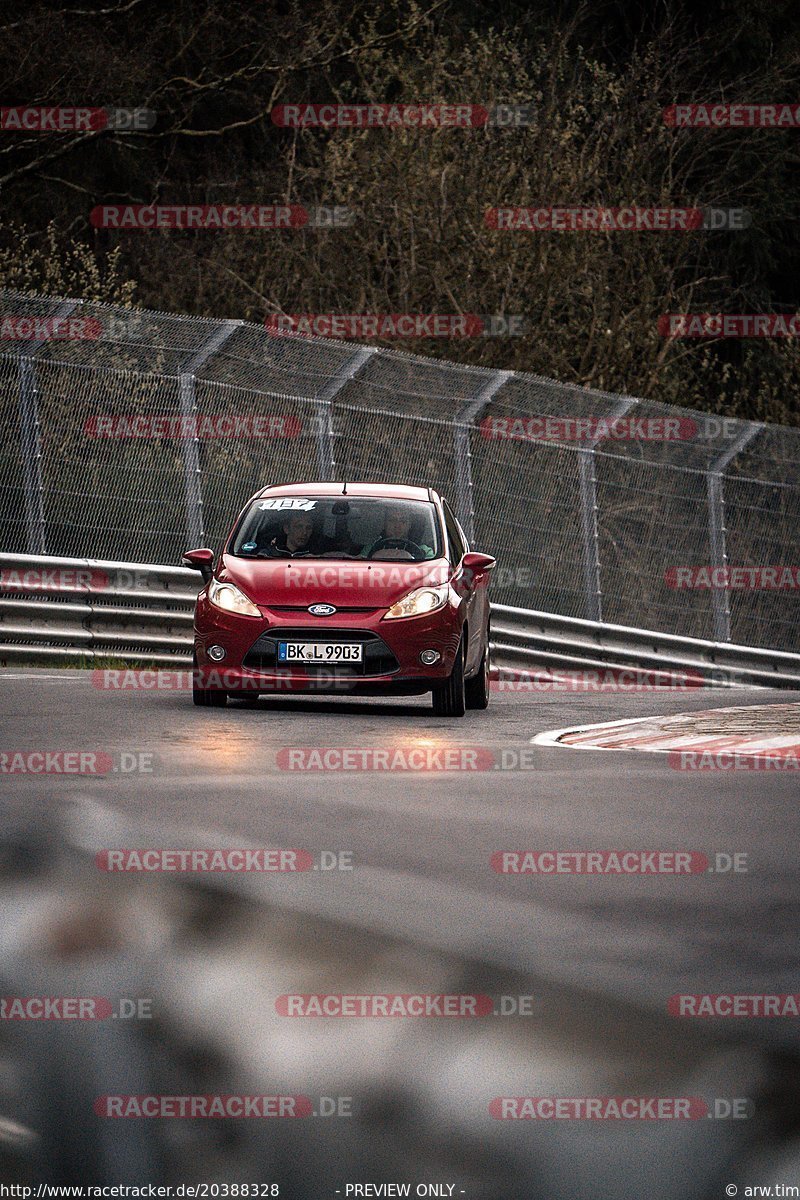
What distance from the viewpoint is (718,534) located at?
2447 centimetres

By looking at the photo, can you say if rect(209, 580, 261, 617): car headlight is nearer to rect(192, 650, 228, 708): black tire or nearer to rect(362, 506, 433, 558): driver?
rect(192, 650, 228, 708): black tire

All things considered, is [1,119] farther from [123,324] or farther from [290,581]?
[290,581]

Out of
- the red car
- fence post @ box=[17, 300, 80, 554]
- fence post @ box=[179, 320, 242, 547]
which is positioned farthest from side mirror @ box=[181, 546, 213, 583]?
fence post @ box=[179, 320, 242, 547]

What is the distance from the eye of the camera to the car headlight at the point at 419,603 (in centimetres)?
1494

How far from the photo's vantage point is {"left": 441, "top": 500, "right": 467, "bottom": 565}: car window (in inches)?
632

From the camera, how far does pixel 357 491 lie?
655 inches

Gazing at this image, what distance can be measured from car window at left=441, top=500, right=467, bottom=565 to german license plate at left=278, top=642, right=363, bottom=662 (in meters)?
1.35

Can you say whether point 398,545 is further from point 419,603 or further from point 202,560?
point 202,560

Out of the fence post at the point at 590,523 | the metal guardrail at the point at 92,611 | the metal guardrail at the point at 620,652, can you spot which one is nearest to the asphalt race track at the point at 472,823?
the metal guardrail at the point at 92,611

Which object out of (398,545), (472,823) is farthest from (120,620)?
(472,823)

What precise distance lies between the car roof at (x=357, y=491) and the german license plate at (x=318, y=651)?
6.56 feet

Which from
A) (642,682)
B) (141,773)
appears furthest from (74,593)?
(141,773)

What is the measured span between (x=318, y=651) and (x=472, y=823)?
5.30m

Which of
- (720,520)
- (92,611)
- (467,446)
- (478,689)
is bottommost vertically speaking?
(720,520)
